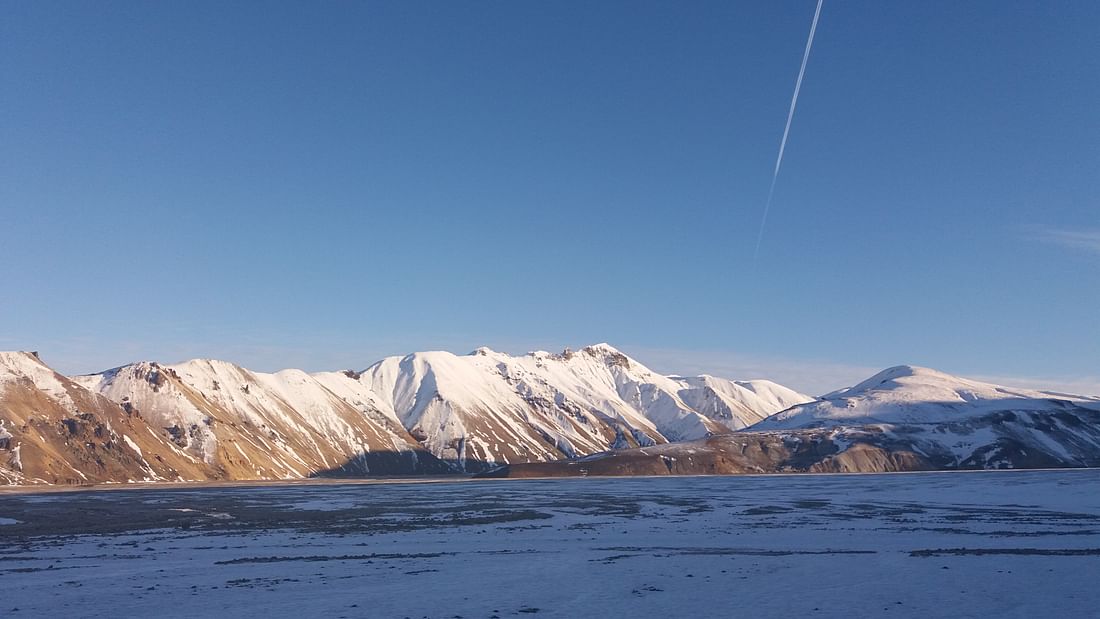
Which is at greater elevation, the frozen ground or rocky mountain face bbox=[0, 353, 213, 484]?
rocky mountain face bbox=[0, 353, 213, 484]

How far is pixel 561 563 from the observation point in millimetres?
39250

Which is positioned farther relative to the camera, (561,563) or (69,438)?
(69,438)

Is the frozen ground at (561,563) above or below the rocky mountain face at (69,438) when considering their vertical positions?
below

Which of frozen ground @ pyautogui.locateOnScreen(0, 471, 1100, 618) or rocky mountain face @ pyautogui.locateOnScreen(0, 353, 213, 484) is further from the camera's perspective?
rocky mountain face @ pyautogui.locateOnScreen(0, 353, 213, 484)

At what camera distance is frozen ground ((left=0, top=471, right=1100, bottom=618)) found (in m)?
28.7

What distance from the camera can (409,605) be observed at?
94.4 ft

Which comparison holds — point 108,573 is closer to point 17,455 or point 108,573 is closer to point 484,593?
point 484,593

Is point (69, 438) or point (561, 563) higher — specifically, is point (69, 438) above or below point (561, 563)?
above

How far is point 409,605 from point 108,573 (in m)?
16.2

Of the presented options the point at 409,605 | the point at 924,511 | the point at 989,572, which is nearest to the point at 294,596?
the point at 409,605

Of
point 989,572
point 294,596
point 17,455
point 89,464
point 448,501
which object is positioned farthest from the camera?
point 89,464

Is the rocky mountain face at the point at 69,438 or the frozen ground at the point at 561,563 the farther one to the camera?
the rocky mountain face at the point at 69,438

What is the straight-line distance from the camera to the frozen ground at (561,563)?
28688 mm

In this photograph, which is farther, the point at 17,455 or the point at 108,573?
the point at 17,455
